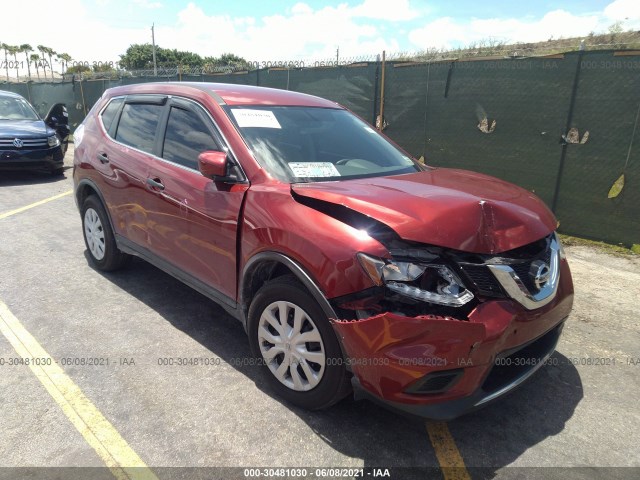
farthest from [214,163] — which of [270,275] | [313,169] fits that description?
[270,275]

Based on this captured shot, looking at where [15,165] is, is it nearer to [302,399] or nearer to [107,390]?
[107,390]

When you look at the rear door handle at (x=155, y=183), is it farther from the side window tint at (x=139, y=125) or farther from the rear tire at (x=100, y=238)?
the rear tire at (x=100, y=238)

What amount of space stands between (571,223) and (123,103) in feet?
18.5

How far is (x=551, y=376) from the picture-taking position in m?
3.10

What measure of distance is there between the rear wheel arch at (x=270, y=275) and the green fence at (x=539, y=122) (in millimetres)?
4965

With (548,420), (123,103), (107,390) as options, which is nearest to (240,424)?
(107,390)

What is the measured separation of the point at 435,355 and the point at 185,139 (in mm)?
2406

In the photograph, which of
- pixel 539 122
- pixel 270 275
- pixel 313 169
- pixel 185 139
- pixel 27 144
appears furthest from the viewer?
pixel 27 144

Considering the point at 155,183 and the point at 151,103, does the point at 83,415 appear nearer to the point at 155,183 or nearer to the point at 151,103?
the point at 155,183

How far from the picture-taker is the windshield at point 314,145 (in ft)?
9.84

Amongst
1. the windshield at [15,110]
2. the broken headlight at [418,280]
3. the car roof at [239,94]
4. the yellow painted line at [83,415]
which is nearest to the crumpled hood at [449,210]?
the broken headlight at [418,280]

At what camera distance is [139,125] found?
13.2 feet

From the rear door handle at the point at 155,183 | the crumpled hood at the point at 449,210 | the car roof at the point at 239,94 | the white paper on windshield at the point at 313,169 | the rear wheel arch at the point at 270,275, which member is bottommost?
the rear wheel arch at the point at 270,275

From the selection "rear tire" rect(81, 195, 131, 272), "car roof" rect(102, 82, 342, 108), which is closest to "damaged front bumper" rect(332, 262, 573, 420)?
"car roof" rect(102, 82, 342, 108)
